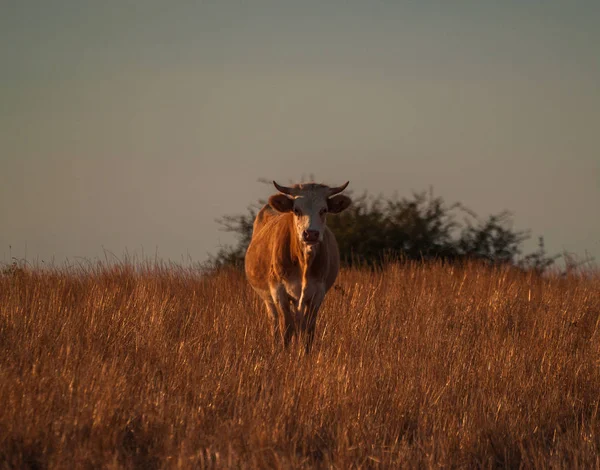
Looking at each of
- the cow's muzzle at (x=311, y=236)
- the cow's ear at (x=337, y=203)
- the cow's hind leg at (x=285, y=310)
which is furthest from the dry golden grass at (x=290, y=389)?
the cow's ear at (x=337, y=203)

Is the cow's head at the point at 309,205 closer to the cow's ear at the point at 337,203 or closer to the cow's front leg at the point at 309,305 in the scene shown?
the cow's ear at the point at 337,203

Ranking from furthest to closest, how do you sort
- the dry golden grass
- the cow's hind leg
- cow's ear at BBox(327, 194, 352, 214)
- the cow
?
the cow's hind leg → cow's ear at BBox(327, 194, 352, 214) → the cow → the dry golden grass

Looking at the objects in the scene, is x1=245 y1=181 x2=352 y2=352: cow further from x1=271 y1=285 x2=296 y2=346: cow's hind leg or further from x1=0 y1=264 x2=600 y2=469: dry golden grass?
x1=0 y1=264 x2=600 y2=469: dry golden grass

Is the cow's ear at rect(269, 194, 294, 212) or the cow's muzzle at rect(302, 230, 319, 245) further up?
the cow's ear at rect(269, 194, 294, 212)

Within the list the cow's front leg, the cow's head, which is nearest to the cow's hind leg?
the cow's front leg

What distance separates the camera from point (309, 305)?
1040cm

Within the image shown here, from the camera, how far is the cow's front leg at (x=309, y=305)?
33.7ft

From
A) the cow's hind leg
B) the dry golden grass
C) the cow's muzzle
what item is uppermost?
the cow's muzzle

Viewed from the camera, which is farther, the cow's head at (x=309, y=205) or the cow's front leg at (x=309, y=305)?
the cow's front leg at (x=309, y=305)

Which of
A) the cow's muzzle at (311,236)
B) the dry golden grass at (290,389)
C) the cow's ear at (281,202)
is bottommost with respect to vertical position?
the dry golden grass at (290,389)

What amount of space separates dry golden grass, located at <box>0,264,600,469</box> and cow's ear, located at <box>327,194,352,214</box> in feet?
5.21

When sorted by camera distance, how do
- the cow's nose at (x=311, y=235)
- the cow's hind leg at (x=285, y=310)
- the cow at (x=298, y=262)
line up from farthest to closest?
the cow's hind leg at (x=285, y=310), the cow at (x=298, y=262), the cow's nose at (x=311, y=235)

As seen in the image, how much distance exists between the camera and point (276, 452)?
6.05 meters

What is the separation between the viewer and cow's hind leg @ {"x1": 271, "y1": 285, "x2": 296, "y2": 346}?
1047 cm
